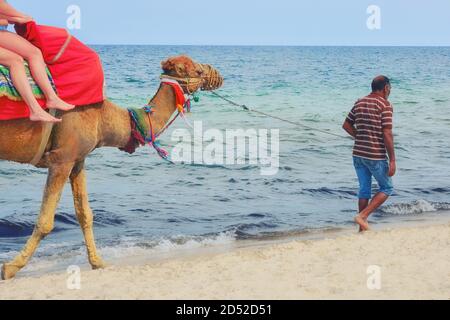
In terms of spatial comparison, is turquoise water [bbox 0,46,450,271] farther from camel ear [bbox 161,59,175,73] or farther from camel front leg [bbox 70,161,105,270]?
camel ear [bbox 161,59,175,73]

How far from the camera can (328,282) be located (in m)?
6.16

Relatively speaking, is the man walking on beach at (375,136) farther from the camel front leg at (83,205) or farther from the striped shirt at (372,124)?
the camel front leg at (83,205)

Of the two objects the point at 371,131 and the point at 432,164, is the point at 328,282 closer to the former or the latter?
the point at 371,131

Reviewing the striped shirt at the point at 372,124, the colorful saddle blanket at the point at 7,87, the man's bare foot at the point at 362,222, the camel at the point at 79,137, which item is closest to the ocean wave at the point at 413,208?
the man's bare foot at the point at 362,222

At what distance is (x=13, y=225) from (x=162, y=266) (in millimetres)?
4258

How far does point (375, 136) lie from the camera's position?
8.48 meters

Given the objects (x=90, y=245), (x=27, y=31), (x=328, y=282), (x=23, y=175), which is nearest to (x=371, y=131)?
(x=328, y=282)

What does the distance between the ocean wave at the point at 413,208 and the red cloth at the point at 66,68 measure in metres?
6.27

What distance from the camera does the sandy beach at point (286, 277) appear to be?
5871 mm

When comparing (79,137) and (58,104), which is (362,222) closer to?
(79,137)

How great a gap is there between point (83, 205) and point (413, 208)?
636 cm

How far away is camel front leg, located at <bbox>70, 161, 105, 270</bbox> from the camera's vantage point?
6973 millimetres

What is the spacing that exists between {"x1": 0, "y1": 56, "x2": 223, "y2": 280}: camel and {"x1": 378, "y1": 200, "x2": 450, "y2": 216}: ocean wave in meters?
5.28
